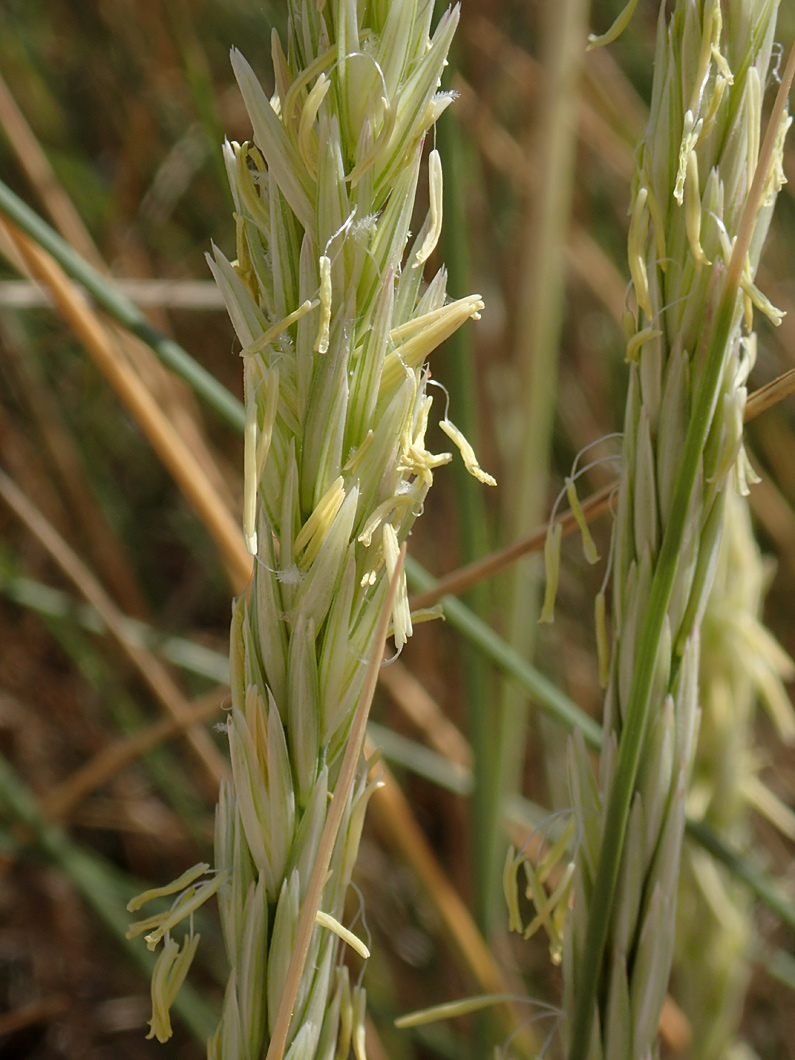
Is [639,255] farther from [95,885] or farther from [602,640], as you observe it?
[95,885]

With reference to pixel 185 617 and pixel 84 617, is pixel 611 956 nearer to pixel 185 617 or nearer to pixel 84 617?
pixel 84 617

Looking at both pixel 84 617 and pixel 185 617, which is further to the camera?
pixel 185 617

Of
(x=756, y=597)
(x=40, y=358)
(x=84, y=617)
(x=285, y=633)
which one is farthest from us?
(x=40, y=358)

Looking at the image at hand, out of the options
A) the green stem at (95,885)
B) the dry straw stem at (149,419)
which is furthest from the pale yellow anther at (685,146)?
the green stem at (95,885)

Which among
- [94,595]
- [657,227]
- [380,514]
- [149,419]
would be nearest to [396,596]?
[380,514]

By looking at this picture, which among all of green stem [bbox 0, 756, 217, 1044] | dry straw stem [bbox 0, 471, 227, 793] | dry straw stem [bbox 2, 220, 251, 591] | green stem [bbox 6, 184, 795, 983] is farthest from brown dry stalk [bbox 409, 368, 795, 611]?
green stem [bbox 0, 756, 217, 1044]

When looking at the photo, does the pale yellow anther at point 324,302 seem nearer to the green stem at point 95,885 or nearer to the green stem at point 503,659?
the green stem at point 503,659

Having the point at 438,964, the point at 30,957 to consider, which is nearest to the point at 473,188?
the point at 438,964
